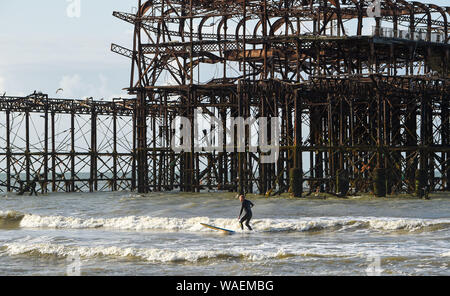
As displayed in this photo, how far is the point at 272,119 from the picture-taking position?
39.7 meters

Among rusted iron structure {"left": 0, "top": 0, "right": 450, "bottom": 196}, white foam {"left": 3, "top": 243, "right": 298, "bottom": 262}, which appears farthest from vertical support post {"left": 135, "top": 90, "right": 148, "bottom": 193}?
white foam {"left": 3, "top": 243, "right": 298, "bottom": 262}

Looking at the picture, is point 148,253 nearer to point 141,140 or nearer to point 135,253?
point 135,253

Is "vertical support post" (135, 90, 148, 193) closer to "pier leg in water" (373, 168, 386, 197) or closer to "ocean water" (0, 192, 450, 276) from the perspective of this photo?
"ocean water" (0, 192, 450, 276)

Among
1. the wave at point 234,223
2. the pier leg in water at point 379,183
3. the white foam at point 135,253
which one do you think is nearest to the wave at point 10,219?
the wave at point 234,223

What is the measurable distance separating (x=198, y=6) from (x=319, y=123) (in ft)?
35.4

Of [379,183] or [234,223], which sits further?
[379,183]

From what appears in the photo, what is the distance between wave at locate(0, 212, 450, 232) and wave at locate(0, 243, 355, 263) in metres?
6.32

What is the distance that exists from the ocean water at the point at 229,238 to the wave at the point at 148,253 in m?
0.03

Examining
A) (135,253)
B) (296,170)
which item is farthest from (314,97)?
(135,253)

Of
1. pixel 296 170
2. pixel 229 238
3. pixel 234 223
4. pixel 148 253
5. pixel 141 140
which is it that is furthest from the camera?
pixel 141 140

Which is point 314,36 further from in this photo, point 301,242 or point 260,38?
point 301,242

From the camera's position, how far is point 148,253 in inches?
773

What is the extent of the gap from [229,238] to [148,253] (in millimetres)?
4231
